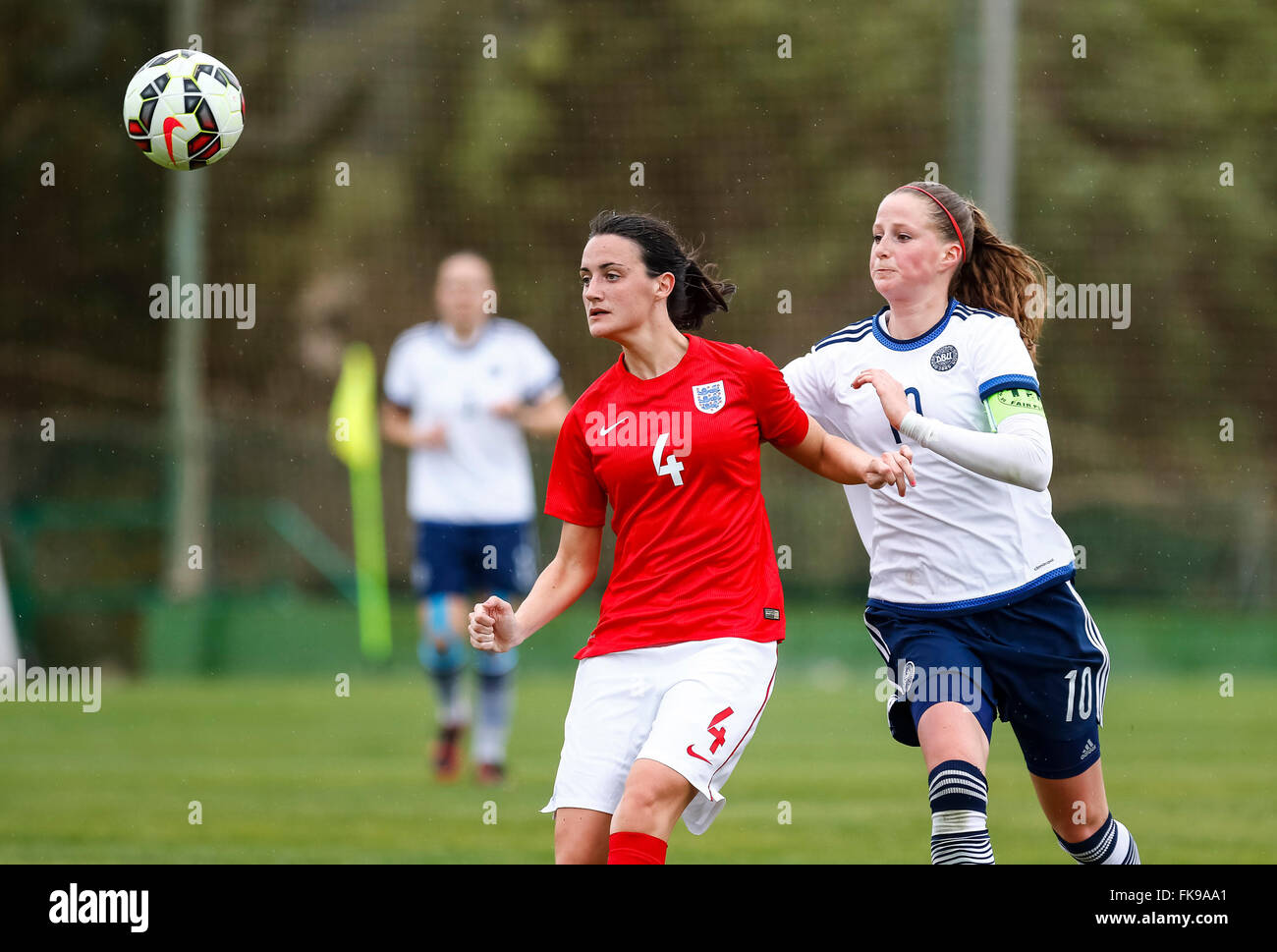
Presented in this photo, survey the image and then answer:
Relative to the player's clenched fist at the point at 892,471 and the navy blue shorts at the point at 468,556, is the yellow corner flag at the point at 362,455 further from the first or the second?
the player's clenched fist at the point at 892,471

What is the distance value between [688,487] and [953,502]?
81cm

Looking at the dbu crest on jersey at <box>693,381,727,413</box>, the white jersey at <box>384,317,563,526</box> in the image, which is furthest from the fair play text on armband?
the white jersey at <box>384,317,563,526</box>

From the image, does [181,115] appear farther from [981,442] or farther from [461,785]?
[461,785]

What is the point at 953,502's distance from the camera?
4930 mm

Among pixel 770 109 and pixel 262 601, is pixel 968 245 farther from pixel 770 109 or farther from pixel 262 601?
pixel 262 601

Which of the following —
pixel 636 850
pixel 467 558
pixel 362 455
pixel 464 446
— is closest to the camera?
pixel 636 850

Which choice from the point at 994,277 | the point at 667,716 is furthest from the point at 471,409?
the point at 667,716

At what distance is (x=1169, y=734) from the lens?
11.4 metres

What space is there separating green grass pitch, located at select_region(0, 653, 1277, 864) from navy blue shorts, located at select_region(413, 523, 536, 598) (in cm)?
103

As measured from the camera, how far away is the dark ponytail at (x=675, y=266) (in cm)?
478

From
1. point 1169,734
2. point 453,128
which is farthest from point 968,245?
point 453,128

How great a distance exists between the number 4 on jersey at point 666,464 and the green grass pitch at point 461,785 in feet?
7.84

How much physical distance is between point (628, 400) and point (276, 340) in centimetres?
1461

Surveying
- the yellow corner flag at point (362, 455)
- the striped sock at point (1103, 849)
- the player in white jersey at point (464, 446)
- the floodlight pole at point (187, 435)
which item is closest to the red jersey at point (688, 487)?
the striped sock at point (1103, 849)
